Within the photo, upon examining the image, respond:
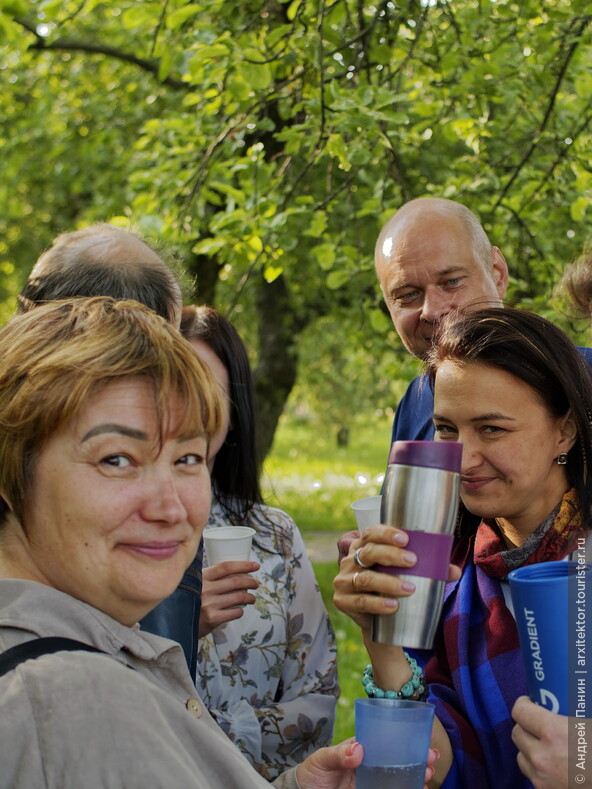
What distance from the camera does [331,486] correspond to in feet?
50.8

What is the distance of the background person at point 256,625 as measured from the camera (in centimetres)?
269

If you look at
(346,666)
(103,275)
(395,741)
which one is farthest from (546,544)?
(346,666)

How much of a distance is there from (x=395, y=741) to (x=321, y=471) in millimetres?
15962

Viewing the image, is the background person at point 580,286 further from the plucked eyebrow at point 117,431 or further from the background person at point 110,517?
the plucked eyebrow at point 117,431

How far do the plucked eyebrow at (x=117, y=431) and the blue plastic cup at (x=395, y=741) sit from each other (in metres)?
0.69

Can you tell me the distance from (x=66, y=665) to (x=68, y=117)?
31.1 feet

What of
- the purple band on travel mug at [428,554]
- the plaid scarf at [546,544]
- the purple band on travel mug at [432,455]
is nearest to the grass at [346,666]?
the plaid scarf at [546,544]

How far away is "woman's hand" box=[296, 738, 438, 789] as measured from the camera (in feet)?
5.86

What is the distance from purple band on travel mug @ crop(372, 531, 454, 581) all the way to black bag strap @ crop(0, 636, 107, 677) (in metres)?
0.61

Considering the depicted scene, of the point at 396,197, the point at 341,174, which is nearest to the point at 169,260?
the point at 396,197

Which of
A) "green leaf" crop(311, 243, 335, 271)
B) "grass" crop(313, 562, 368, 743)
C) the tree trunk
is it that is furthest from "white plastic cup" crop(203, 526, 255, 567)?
the tree trunk

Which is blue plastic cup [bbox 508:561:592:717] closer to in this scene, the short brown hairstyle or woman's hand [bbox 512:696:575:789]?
woman's hand [bbox 512:696:575:789]

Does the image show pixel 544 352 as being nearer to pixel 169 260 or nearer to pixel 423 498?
pixel 423 498

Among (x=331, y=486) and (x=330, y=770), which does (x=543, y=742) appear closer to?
(x=330, y=770)
